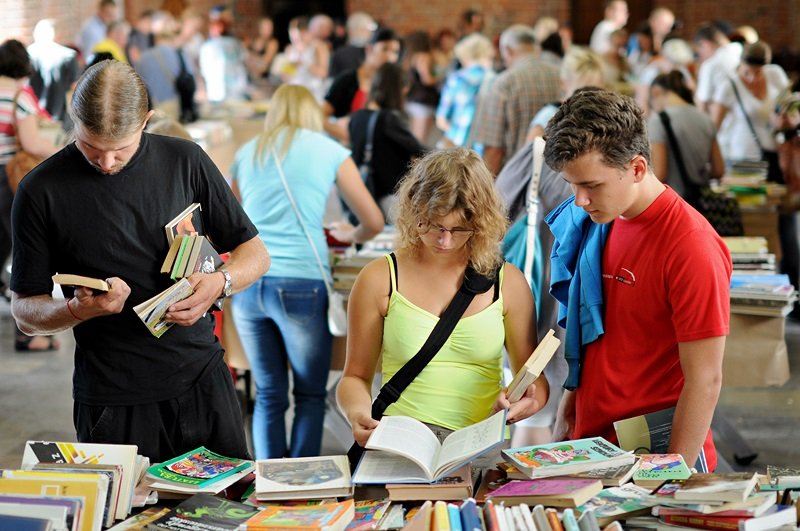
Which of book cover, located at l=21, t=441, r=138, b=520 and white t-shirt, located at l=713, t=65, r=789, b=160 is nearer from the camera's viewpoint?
book cover, located at l=21, t=441, r=138, b=520

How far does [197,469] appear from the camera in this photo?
2.55 meters

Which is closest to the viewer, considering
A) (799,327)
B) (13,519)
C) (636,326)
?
(13,519)

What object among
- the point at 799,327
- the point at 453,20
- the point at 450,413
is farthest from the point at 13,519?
the point at 453,20

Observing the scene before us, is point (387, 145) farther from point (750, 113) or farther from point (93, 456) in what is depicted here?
point (93, 456)

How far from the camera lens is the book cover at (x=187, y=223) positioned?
106 inches

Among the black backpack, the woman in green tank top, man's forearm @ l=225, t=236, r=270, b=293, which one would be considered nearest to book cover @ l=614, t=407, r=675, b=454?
the woman in green tank top

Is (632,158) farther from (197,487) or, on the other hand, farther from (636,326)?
(197,487)

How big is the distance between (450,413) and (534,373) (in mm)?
378

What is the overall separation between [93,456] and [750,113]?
632cm

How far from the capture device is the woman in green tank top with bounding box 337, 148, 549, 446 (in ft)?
9.03

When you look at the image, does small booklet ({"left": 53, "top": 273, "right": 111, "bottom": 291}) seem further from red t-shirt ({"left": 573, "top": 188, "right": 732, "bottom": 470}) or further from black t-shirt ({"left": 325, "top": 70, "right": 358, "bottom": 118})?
black t-shirt ({"left": 325, "top": 70, "right": 358, "bottom": 118})

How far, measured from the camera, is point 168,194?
2.76m

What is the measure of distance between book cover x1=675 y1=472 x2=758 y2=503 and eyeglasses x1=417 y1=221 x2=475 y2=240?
2.75ft

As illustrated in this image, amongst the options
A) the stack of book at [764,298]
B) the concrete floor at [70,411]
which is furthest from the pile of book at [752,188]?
the stack of book at [764,298]
